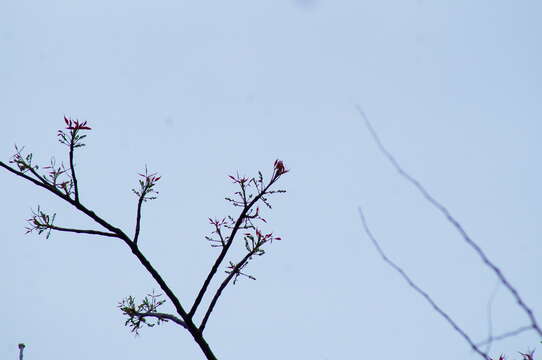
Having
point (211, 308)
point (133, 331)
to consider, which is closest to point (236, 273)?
point (211, 308)

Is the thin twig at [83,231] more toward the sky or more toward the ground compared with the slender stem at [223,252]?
more toward the sky

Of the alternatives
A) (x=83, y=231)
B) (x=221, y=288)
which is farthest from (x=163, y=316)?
(x=83, y=231)

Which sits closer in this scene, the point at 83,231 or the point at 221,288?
the point at 83,231

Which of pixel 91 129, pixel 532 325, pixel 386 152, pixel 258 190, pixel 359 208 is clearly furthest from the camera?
pixel 258 190

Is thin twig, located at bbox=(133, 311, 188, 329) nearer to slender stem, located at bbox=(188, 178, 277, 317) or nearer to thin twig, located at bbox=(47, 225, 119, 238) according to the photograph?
slender stem, located at bbox=(188, 178, 277, 317)

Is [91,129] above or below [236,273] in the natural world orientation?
above

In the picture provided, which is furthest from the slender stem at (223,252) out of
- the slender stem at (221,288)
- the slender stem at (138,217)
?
the slender stem at (138,217)

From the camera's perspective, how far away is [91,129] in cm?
462

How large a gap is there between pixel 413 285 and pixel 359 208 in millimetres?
423

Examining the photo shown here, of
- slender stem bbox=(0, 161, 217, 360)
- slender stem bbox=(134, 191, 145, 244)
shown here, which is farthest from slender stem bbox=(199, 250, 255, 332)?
slender stem bbox=(134, 191, 145, 244)

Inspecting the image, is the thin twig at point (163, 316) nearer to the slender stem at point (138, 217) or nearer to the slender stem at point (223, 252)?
the slender stem at point (223, 252)

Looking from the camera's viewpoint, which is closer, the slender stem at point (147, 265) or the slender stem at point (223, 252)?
the slender stem at point (147, 265)

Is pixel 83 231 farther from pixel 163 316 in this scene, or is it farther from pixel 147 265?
pixel 163 316

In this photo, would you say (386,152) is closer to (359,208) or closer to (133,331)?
(359,208)
